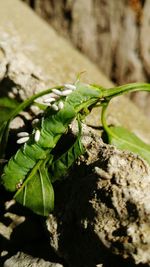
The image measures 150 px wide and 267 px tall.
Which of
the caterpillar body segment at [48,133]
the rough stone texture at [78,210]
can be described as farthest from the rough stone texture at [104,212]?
the caterpillar body segment at [48,133]

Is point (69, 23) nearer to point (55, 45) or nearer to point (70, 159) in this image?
point (55, 45)

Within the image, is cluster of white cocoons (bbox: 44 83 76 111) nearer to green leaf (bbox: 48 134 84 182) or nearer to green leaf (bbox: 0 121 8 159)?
green leaf (bbox: 48 134 84 182)

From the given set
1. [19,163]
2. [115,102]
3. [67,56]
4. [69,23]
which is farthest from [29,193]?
[69,23]

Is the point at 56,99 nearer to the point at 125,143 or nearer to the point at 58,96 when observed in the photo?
the point at 58,96

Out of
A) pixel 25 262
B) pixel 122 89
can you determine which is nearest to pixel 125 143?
pixel 122 89

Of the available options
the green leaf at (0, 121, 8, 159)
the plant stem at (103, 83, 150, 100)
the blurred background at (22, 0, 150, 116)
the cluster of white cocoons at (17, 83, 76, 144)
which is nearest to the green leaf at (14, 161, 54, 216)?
the cluster of white cocoons at (17, 83, 76, 144)

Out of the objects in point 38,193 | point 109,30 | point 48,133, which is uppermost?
point 109,30
